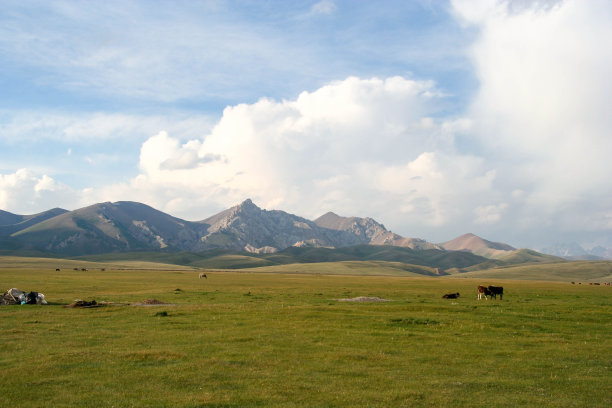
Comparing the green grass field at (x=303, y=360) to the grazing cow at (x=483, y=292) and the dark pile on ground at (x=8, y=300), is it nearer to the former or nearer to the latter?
the dark pile on ground at (x=8, y=300)

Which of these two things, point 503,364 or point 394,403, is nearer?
point 394,403

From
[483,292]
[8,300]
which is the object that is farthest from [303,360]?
[483,292]

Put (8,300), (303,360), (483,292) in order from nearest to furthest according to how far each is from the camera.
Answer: (303,360) < (8,300) < (483,292)

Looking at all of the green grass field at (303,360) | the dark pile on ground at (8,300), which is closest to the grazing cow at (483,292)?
the green grass field at (303,360)

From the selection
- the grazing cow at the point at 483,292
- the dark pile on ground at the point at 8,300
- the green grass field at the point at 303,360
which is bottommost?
the dark pile on ground at the point at 8,300

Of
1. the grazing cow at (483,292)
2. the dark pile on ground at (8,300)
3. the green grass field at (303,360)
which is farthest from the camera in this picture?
the grazing cow at (483,292)

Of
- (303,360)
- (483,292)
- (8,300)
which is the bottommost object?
(8,300)

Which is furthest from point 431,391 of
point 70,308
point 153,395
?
point 70,308

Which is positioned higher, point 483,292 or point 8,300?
point 483,292

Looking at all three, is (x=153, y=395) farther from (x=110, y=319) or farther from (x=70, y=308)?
(x=70, y=308)

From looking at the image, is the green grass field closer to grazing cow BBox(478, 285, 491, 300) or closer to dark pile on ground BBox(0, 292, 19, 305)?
dark pile on ground BBox(0, 292, 19, 305)

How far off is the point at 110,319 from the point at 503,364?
81.1ft

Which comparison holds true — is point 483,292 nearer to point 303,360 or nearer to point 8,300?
point 303,360

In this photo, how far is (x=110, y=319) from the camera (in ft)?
103
